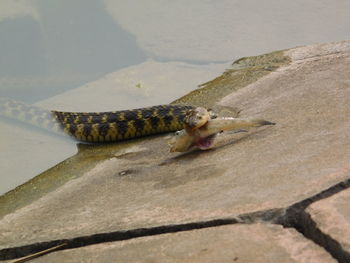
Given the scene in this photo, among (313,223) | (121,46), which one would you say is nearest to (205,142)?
(313,223)

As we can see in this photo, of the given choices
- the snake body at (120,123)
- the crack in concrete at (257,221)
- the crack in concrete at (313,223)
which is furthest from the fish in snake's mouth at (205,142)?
the crack in concrete at (313,223)

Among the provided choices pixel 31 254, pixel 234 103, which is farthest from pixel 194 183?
pixel 234 103

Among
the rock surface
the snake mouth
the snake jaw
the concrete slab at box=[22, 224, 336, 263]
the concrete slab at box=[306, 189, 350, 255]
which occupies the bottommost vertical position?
the concrete slab at box=[22, 224, 336, 263]

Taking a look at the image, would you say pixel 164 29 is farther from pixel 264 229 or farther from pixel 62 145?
pixel 264 229

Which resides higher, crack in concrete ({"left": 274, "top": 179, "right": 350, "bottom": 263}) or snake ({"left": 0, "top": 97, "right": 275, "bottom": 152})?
snake ({"left": 0, "top": 97, "right": 275, "bottom": 152})

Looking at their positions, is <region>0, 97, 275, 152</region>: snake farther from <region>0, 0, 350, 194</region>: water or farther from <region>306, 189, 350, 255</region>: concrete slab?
<region>306, 189, 350, 255</region>: concrete slab

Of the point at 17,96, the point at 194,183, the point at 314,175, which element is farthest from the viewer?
the point at 17,96

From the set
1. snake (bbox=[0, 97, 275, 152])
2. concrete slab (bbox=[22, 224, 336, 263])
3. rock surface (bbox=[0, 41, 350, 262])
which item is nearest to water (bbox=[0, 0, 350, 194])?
snake (bbox=[0, 97, 275, 152])
